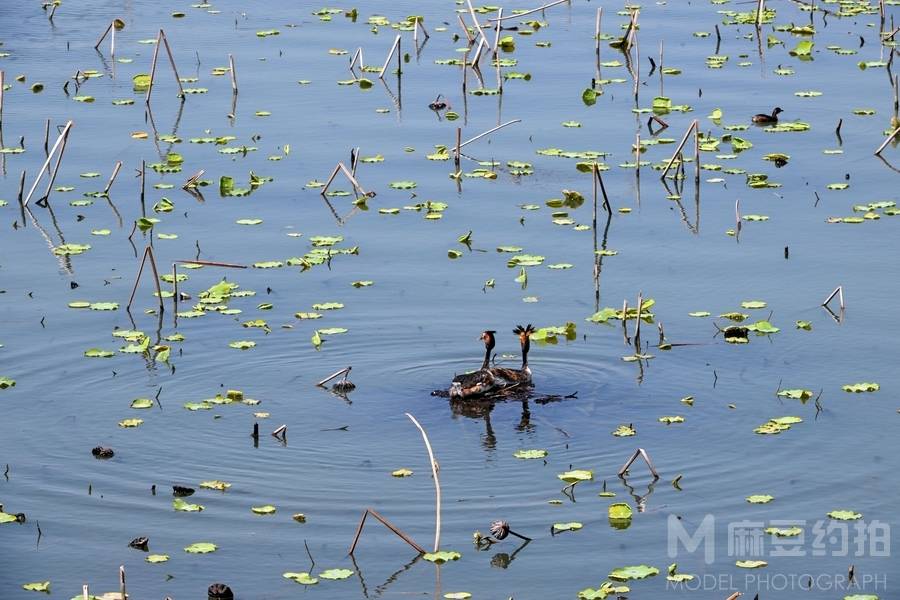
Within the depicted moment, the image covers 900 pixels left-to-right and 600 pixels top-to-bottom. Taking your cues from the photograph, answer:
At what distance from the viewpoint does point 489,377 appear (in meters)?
11.2

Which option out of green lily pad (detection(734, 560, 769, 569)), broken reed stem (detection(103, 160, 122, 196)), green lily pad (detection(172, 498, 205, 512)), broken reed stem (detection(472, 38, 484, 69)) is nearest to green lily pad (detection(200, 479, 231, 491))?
green lily pad (detection(172, 498, 205, 512))

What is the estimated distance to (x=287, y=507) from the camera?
948cm

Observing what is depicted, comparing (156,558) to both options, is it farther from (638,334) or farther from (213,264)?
(213,264)

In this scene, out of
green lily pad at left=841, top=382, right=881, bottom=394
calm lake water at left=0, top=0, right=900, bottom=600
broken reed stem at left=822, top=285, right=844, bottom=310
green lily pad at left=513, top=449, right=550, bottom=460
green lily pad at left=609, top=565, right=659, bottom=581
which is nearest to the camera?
green lily pad at left=609, top=565, right=659, bottom=581

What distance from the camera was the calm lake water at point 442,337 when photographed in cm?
902

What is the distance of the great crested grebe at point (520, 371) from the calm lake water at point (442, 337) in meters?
0.19

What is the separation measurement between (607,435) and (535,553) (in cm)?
193

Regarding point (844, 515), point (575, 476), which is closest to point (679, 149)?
point (575, 476)

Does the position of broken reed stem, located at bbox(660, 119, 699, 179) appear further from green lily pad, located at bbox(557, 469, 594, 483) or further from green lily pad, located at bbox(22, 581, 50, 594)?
green lily pad, located at bbox(22, 581, 50, 594)

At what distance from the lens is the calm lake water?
9.02 metres

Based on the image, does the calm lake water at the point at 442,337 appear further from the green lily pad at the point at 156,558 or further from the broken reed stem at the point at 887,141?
the broken reed stem at the point at 887,141

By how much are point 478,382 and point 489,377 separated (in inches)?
3.4

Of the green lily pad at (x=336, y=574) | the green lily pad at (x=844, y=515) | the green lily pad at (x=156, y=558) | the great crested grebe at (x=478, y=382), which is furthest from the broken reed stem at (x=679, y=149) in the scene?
the green lily pad at (x=156, y=558)

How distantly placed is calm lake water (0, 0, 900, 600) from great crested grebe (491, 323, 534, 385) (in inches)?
7.3
